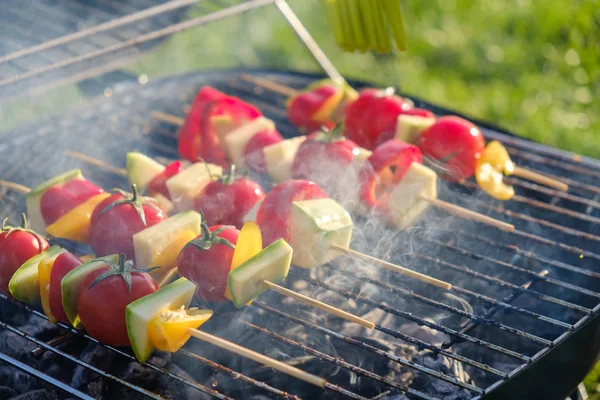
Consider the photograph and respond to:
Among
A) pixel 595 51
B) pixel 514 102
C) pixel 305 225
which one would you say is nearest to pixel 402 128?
pixel 305 225

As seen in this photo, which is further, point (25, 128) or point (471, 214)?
point (25, 128)

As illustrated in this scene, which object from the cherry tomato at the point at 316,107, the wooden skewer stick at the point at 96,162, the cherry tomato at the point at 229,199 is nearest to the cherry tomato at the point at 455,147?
the cherry tomato at the point at 316,107

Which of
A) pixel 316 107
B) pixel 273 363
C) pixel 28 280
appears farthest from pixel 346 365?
pixel 316 107

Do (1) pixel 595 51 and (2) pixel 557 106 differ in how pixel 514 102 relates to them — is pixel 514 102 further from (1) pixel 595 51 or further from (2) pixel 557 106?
(1) pixel 595 51

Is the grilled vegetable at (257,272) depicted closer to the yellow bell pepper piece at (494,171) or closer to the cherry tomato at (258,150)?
the cherry tomato at (258,150)

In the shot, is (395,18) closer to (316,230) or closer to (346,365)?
(316,230)

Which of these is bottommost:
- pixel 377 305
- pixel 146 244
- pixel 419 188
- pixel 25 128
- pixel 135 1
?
pixel 377 305

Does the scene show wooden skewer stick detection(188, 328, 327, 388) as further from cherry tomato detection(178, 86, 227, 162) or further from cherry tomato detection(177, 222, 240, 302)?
cherry tomato detection(178, 86, 227, 162)
